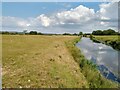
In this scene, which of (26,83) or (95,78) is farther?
(95,78)

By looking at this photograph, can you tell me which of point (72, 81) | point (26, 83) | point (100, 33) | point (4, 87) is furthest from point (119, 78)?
point (100, 33)

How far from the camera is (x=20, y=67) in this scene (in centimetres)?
1474

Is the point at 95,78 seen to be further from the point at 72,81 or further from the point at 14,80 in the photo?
the point at 14,80

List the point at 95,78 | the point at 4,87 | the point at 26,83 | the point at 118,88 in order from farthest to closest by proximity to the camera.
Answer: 1. the point at 95,78
2. the point at 118,88
3. the point at 26,83
4. the point at 4,87

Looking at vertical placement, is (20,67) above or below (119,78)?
above

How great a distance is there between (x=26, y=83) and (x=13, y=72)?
2446 millimetres

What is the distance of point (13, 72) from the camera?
13.2 metres

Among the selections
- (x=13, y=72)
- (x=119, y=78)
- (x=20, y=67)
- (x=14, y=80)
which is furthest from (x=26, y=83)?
(x=119, y=78)

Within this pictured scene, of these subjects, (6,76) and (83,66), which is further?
(83,66)

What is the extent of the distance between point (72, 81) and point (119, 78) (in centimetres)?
578

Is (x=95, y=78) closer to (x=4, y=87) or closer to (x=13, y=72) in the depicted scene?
(x=13, y=72)

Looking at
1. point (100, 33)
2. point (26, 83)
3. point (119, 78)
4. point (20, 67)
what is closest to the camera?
point (26, 83)

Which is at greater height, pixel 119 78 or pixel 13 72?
pixel 13 72

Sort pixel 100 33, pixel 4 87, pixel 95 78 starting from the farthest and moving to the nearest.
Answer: pixel 100 33 → pixel 95 78 → pixel 4 87
